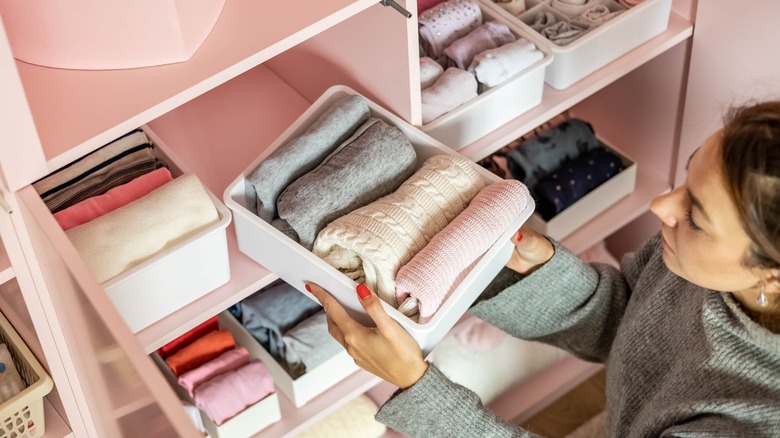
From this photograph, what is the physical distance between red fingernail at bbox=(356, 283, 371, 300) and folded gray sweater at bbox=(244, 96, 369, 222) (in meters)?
0.19

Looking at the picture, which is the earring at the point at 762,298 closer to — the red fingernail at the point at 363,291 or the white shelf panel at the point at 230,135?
the red fingernail at the point at 363,291

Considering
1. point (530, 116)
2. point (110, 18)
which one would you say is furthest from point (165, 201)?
point (530, 116)

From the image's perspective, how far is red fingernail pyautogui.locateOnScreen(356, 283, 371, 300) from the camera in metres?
1.03

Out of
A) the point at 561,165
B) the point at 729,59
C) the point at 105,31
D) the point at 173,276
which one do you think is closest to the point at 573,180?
the point at 561,165

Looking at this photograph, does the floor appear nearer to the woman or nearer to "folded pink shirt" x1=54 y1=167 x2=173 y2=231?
the woman

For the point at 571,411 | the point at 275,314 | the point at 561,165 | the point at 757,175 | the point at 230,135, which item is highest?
the point at 757,175

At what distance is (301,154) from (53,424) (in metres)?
0.51

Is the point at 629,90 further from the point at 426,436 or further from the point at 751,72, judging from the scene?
the point at 426,436

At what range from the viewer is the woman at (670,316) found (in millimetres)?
971

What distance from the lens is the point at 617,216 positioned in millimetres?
1646

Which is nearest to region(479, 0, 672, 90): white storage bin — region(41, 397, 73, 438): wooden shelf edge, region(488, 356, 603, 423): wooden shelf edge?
region(488, 356, 603, 423): wooden shelf edge

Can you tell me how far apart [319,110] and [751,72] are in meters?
0.69

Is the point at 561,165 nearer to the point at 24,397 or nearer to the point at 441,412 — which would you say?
the point at 441,412

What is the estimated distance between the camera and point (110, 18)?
0.93m
